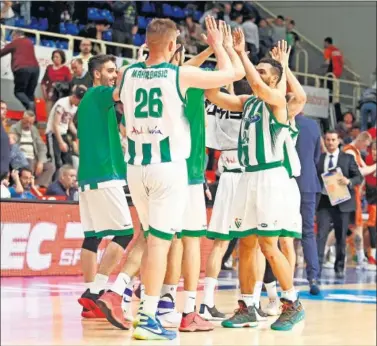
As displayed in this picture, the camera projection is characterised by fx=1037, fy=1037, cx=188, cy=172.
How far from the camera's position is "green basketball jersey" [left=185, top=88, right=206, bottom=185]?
791 centimetres

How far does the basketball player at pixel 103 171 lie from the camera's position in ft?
27.7

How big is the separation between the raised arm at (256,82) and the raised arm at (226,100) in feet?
0.83

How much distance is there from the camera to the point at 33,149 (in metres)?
16.4

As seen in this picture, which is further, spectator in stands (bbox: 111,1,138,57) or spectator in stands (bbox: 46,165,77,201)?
spectator in stands (bbox: 111,1,138,57)

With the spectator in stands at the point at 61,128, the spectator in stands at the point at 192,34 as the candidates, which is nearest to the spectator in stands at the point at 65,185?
the spectator in stands at the point at 61,128

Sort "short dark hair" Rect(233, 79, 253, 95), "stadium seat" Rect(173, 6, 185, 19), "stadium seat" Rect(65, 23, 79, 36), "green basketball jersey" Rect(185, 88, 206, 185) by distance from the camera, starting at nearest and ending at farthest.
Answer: "green basketball jersey" Rect(185, 88, 206, 185)
"short dark hair" Rect(233, 79, 253, 95)
"stadium seat" Rect(65, 23, 79, 36)
"stadium seat" Rect(173, 6, 185, 19)

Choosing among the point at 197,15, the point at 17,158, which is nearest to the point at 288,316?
the point at 17,158

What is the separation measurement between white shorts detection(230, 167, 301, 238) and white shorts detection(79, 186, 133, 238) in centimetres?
91

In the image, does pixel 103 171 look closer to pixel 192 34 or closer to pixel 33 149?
pixel 33 149

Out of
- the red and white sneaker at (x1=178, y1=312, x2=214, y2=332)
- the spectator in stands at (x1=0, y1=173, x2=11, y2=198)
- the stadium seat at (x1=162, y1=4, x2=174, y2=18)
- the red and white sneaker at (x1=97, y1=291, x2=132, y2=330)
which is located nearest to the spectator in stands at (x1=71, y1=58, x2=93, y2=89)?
the spectator in stands at (x1=0, y1=173, x2=11, y2=198)

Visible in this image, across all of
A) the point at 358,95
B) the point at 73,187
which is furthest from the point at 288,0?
the point at 73,187

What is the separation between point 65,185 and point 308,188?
4.19 metres

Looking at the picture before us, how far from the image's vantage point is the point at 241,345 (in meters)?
7.44

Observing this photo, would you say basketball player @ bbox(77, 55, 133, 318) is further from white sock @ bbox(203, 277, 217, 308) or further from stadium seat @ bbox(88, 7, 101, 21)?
stadium seat @ bbox(88, 7, 101, 21)
